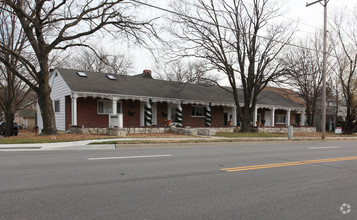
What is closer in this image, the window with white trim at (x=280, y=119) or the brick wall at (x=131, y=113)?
the brick wall at (x=131, y=113)

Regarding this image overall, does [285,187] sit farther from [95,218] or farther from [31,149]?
[31,149]

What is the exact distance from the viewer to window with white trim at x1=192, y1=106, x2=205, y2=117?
1094 inches

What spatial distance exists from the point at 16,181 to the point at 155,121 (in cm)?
1928

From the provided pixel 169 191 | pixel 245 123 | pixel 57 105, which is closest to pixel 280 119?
pixel 245 123

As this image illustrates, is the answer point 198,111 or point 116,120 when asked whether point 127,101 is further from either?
point 198,111

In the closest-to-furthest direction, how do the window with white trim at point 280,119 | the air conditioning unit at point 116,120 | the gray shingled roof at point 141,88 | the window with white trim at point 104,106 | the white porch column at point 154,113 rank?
1. the air conditioning unit at point 116,120
2. the gray shingled roof at point 141,88
3. the window with white trim at point 104,106
4. the white porch column at point 154,113
5. the window with white trim at point 280,119

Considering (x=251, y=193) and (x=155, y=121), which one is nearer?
(x=251, y=193)

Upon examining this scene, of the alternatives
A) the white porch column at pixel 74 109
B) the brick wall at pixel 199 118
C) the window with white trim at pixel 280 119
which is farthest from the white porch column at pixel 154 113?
the window with white trim at pixel 280 119

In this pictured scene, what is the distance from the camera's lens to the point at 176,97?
24375 mm

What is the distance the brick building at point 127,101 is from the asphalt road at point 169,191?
11071 millimetres

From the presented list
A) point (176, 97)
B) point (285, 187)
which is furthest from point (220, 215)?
point (176, 97)

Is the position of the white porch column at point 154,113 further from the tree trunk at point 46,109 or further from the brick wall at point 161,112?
the tree trunk at point 46,109

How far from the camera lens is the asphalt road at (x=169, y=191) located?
421cm

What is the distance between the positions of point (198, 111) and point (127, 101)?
821 cm
